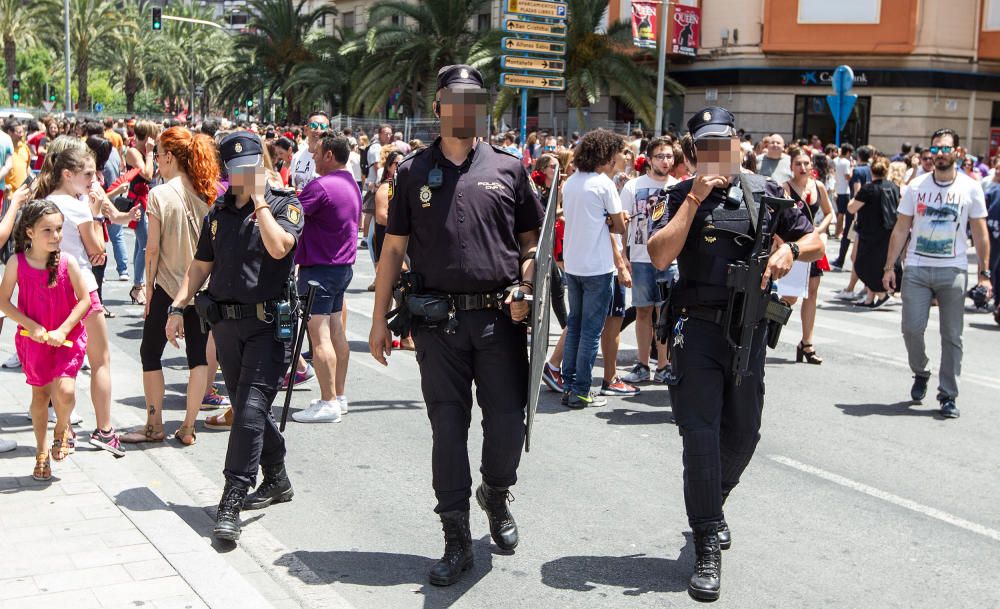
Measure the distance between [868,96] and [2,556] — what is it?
32.3 m

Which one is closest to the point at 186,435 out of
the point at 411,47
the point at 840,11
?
the point at 411,47

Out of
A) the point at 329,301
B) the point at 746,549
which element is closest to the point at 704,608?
the point at 746,549

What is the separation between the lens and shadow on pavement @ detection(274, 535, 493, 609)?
15.3ft

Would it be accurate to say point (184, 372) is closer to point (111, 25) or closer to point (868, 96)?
point (868, 96)

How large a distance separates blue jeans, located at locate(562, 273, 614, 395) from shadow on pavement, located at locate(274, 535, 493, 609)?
309 cm

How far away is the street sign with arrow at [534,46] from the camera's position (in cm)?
2623

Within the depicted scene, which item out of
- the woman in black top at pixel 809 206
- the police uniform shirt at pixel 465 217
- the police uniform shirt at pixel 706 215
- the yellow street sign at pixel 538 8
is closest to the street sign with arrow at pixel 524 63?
the yellow street sign at pixel 538 8

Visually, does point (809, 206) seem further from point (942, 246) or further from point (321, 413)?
point (321, 413)

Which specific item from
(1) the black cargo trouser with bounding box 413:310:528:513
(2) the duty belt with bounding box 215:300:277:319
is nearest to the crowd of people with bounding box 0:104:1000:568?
(2) the duty belt with bounding box 215:300:277:319

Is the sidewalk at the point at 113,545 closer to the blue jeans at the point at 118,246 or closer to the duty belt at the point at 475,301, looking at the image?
the duty belt at the point at 475,301

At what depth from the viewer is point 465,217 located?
15.1 ft

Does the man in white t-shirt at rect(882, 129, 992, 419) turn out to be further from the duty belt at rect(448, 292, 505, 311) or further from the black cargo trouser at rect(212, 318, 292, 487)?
the black cargo trouser at rect(212, 318, 292, 487)

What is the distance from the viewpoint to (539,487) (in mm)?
6145

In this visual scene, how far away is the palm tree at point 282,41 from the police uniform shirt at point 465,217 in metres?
38.4
